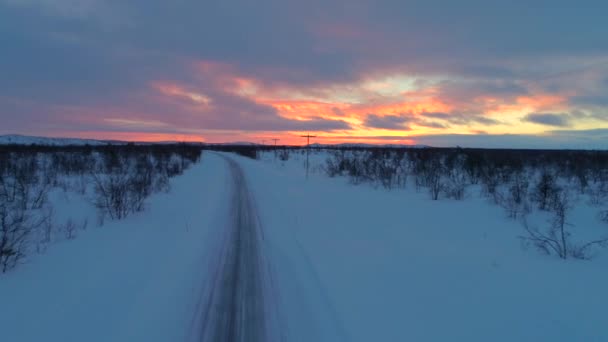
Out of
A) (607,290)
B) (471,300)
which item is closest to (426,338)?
(471,300)

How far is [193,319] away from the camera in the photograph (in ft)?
11.0

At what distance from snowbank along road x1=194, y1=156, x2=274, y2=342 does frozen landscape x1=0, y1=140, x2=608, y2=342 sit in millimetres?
19

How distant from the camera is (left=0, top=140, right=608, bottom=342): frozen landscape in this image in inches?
128

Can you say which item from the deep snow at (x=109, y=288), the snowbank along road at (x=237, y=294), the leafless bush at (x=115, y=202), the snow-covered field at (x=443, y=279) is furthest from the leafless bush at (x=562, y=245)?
the leafless bush at (x=115, y=202)

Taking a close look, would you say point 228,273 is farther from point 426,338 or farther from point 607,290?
point 607,290

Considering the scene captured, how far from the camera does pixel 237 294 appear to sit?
3930mm

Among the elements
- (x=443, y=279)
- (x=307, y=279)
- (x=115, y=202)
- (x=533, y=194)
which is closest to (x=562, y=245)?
(x=443, y=279)

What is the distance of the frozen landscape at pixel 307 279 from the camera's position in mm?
3250

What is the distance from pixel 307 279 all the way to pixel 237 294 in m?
1.13

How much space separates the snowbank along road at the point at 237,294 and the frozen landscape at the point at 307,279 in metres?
0.02

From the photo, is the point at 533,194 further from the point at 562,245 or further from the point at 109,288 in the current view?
the point at 109,288

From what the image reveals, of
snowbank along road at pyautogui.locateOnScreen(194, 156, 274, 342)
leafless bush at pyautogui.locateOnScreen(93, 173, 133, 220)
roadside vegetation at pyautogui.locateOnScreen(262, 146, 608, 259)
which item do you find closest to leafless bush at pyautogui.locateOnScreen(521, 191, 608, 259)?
roadside vegetation at pyautogui.locateOnScreen(262, 146, 608, 259)

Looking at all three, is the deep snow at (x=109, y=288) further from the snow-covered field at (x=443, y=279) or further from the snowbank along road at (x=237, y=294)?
the snow-covered field at (x=443, y=279)

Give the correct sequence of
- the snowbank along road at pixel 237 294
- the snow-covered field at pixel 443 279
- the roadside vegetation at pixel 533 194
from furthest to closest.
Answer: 1. the roadside vegetation at pixel 533 194
2. the snow-covered field at pixel 443 279
3. the snowbank along road at pixel 237 294
